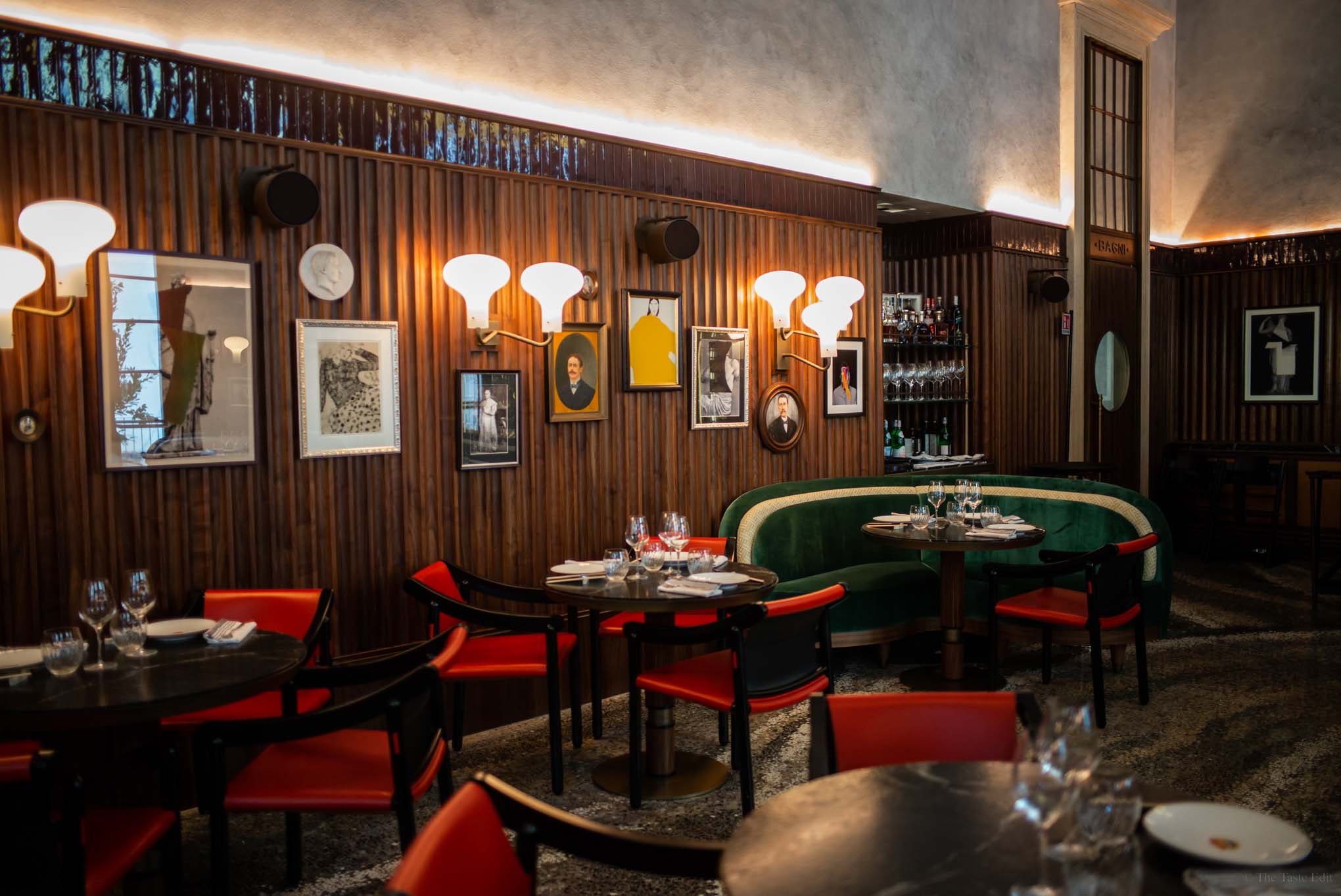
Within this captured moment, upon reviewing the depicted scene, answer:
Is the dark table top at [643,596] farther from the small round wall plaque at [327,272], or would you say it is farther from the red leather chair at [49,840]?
the red leather chair at [49,840]

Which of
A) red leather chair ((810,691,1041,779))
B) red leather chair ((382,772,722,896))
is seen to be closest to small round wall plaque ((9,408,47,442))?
red leather chair ((382,772,722,896))

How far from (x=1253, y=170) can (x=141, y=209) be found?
1037cm

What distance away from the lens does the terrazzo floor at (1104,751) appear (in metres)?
3.39

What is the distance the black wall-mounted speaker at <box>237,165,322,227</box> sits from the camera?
392cm

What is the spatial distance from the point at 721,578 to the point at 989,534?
192 cm

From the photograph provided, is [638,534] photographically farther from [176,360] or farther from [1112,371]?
[1112,371]

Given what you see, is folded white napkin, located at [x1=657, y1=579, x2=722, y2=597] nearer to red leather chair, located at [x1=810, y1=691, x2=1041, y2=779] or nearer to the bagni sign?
red leather chair, located at [x1=810, y1=691, x2=1041, y2=779]

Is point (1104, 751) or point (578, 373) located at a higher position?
point (578, 373)

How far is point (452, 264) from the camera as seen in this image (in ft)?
14.9

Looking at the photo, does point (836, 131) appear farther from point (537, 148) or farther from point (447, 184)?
point (447, 184)

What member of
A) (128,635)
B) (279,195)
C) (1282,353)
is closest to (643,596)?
(128,635)

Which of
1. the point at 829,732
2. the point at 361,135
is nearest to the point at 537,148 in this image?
the point at 361,135

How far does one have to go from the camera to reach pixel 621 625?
4.89 m

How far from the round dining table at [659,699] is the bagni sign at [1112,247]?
6.20 meters
